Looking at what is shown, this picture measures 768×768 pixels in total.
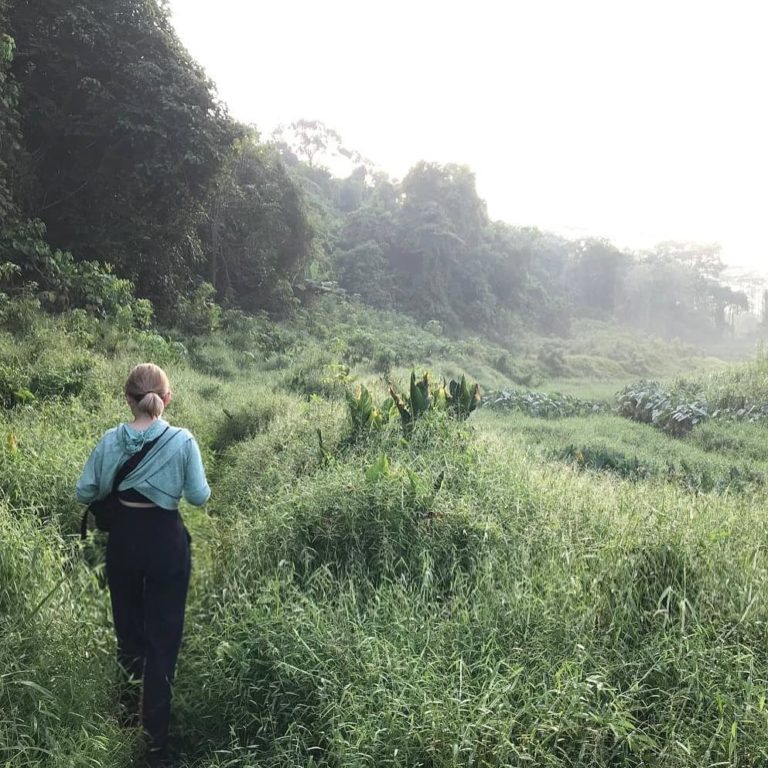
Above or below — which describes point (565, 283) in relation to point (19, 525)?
above

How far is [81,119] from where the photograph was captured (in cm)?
1116

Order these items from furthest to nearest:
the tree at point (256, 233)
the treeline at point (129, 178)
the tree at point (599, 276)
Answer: the tree at point (599, 276) < the tree at point (256, 233) < the treeline at point (129, 178)

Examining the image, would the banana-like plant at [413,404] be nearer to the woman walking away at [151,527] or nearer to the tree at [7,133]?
the woman walking away at [151,527]

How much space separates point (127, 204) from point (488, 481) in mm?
10419

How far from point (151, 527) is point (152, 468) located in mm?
261

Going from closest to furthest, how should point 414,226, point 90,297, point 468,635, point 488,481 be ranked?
point 468,635 < point 488,481 < point 90,297 < point 414,226

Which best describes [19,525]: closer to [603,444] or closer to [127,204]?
[603,444]

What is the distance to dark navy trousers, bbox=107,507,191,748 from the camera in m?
2.51

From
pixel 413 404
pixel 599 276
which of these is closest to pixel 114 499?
pixel 413 404

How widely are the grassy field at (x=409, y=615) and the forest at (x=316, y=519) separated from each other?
0.02m

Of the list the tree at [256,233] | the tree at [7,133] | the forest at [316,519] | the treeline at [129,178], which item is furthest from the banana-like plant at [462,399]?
the tree at [256,233]

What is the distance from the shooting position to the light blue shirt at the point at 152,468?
2.54 metres

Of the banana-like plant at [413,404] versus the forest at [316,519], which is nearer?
the forest at [316,519]

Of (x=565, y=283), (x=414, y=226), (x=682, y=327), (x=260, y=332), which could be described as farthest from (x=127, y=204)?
(x=682, y=327)
